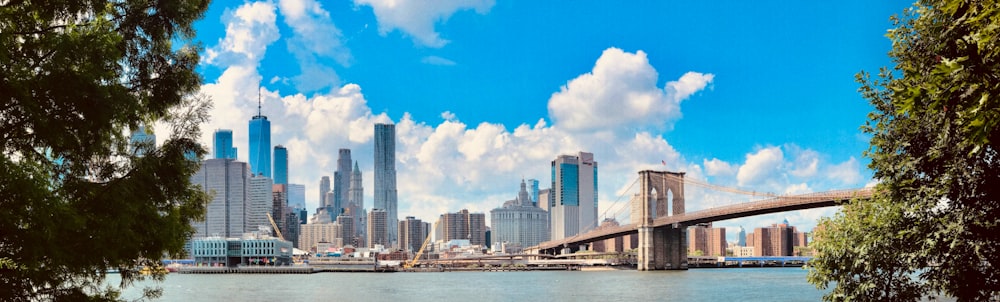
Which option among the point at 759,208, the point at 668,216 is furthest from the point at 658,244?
the point at 759,208

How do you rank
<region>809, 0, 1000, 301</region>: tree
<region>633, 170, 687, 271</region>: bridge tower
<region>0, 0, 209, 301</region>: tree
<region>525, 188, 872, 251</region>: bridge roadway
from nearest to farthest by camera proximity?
<region>0, 0, 209, 301</region>: tree < <region>809, 0, 1000, 301</region>: tree < <region>525, 188, 872, 251</region>: bridge roadway < <region>633, 170, 687, 271</region>: bridge tower

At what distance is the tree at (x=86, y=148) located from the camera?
9.73m

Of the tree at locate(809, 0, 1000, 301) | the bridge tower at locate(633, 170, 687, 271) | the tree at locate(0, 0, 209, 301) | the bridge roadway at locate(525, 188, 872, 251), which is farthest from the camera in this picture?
the bridge tower at locate(633, 170, 687, 271)

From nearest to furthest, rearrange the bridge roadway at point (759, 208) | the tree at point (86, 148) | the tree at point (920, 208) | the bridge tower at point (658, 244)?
the tree at point (86, 148) < the tree at point (920, 208) < the bridge roadway at point (759, 208) < the bridge tower at point (658, 244)

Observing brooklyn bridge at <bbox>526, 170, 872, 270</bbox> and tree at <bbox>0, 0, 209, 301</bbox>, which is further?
brooklyn bridge at <bbox>526, 170, 872, 270</bbox>

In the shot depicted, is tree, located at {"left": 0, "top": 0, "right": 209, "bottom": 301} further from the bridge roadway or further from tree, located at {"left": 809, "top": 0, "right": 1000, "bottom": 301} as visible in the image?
the bridge roadway

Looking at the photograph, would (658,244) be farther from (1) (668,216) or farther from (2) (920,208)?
(2) (920,208)

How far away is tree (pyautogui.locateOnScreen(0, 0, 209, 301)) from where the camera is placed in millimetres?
9727

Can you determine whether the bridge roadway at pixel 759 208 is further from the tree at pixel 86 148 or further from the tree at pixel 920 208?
the tree at pixel 86 148

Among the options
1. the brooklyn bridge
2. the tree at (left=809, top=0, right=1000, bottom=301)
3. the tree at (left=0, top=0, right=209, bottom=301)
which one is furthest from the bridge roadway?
the tree at (left=0, top=0, right=209, bottom=301)

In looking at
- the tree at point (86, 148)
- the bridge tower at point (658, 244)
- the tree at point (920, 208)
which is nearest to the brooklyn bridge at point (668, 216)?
the bridge tower at point (658, 244)

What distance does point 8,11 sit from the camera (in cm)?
1032

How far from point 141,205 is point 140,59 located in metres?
2.57

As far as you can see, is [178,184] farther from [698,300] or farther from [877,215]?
[698,300]
